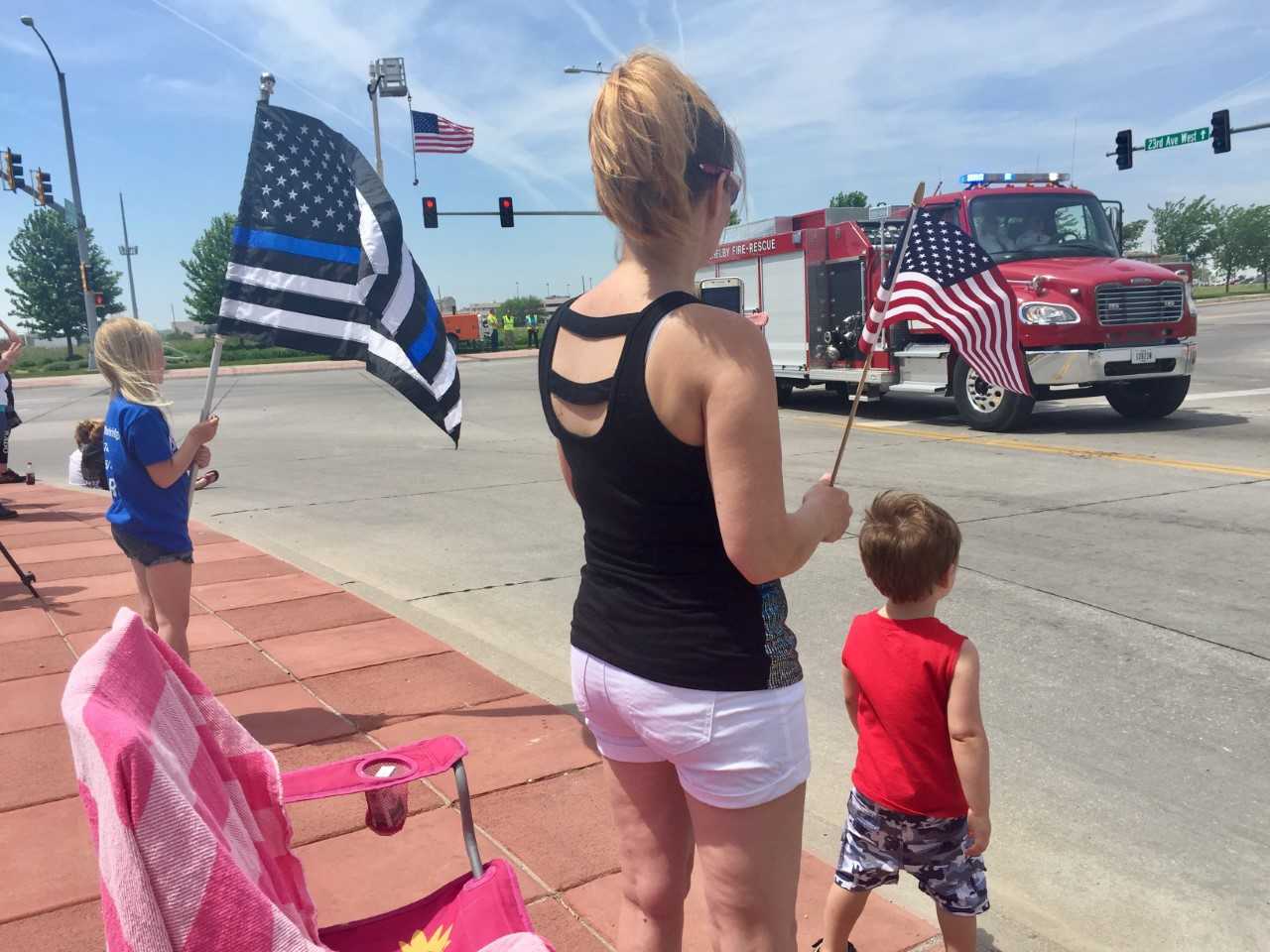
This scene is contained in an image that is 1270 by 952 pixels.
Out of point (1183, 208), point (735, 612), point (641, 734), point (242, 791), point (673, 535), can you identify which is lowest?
point (242, 791)

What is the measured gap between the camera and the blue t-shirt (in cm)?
367

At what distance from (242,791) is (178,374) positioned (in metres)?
40.6

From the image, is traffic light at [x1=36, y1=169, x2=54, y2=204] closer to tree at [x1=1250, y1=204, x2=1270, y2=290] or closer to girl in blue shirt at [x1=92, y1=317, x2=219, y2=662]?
girl in blue shirt at [x1=92, y1=317, x2=219, y2=662]

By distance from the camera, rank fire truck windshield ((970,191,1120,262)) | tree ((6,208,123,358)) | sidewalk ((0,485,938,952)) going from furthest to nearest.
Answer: tree ((6,208,123,358)), fire truck windshield ((970,191,1120,262)), sidewalk ((0,485,938,952))

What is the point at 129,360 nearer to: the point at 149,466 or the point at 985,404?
the point at 149,466

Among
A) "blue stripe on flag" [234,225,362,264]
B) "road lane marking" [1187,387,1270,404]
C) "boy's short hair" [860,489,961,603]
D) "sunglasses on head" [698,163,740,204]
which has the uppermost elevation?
"blue stripe on flag" [234,225,362,264]

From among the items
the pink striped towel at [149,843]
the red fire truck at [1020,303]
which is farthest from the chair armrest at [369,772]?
the red fire truck at [1020,303]

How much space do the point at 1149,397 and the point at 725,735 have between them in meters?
13.4

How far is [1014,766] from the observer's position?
3758 millimetres

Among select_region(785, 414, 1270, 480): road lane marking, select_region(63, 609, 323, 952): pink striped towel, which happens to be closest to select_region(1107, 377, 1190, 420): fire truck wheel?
select_region(785, 414, 1270, 480): road lane marking

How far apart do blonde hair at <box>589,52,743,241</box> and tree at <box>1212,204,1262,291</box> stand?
264 ft

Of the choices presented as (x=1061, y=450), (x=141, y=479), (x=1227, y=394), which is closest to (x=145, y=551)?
(x=141, y=479)

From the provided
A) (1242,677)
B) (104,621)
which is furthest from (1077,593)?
(104,621)

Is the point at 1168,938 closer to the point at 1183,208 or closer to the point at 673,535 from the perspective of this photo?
the point at 673,535
